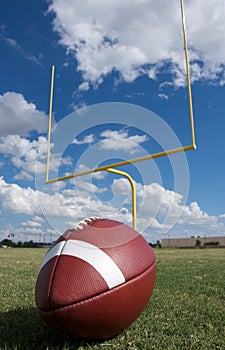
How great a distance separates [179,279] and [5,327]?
10.2 feet

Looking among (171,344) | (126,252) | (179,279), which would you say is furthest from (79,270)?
(179,279)

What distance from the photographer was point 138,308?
246cm

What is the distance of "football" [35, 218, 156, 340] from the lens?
2234 millimetres

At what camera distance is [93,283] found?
227 centimetres

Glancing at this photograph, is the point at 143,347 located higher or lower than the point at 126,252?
lower

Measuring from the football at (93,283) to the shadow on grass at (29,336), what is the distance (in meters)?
0.13

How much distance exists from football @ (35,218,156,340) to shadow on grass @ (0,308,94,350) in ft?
0.43

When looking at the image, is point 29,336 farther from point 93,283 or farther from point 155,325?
point 155,325

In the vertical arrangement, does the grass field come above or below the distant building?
below

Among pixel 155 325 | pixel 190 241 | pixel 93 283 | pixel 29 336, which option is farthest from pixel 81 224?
pixel 190 241

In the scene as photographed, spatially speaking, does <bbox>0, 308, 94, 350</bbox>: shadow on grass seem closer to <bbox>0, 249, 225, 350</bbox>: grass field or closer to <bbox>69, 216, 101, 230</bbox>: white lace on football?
<bbox>0, 249, 225, 350</bbox>: grass field

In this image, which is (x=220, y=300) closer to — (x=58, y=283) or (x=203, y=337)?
(x=203, y=337)

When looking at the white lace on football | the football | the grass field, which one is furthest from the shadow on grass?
the white lace on football

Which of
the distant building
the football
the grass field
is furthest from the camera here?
the distant building
